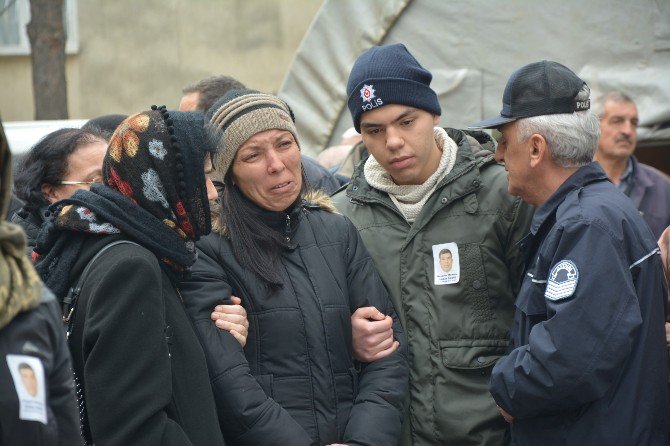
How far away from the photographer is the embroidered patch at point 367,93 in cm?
363

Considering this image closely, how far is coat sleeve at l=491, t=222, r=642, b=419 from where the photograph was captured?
2.93 meters

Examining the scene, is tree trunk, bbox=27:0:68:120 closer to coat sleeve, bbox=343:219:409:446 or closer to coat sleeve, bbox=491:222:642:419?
coat sleeve, bbox=343:219:409:446

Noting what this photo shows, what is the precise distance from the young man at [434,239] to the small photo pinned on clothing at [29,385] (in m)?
1.56

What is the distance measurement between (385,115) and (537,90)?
58cm

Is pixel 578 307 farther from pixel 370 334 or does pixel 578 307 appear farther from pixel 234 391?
pixel 234 391

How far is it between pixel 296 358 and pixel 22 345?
136cm

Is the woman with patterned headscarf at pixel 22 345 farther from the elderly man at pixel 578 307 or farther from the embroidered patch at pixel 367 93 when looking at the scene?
the embroidered patch at pixel 367 93

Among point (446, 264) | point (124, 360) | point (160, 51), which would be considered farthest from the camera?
point (160, 51)

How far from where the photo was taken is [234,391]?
2.98 meters

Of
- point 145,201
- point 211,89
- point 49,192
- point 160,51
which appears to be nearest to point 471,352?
point 145,201

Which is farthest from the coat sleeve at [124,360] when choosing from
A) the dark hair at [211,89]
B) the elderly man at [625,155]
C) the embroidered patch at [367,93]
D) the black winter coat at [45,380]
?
the elderly man at [625,155]

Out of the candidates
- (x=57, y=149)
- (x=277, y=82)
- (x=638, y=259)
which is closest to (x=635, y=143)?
(x=638, y=259)

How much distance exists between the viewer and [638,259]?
304cm

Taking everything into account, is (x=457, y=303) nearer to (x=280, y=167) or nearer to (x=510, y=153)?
(x=510, y=153)
